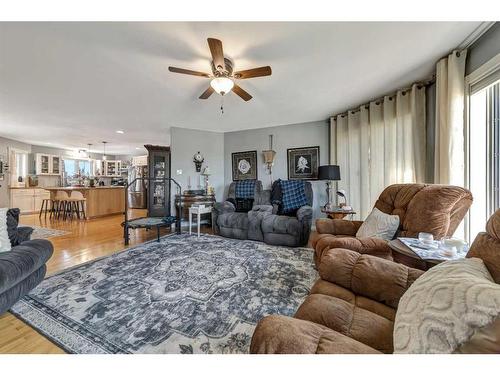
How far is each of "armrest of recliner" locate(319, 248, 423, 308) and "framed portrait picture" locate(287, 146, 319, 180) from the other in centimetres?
318

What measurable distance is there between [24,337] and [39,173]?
27.1 feet

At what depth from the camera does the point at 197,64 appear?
2191 millimetres

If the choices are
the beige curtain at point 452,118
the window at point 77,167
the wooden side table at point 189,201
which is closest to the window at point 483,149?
the beige curtain at point 452,118

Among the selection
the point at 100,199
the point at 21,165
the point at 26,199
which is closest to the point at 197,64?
the point at 100,199

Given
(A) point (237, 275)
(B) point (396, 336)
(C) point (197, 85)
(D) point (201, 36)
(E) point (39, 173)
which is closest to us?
(B) point (396, 336)

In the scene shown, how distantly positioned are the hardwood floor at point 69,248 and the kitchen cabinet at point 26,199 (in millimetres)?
1820

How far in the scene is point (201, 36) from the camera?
1.75m

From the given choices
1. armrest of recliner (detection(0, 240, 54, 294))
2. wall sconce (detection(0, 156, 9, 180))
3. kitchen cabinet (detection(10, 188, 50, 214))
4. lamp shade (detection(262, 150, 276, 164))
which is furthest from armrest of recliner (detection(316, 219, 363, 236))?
kitchen cabinet (detection(10, 188, 50, 214))

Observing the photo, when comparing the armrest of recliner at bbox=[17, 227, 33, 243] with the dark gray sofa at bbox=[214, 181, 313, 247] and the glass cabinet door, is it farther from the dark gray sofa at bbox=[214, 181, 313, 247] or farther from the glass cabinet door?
the glass cabinet door

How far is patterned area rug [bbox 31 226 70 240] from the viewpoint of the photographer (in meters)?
3.88
